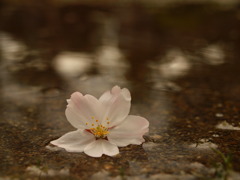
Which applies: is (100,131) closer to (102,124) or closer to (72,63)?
(102,124)

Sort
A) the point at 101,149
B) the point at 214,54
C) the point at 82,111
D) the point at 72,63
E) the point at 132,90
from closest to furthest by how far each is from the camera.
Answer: the point at 101,149, the point at 82,111, the point at 132,90, the point at 72,63, the point at 214,54

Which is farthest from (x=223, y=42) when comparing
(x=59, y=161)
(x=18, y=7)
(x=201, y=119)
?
(x=18, y=7)

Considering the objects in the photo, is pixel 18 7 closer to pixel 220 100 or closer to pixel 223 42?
pixel 223 42

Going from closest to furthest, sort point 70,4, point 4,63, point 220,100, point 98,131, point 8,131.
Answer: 1. point 98,131
2. point 8,131
3. point 220,100
4. point 4,63
5. point 70,4

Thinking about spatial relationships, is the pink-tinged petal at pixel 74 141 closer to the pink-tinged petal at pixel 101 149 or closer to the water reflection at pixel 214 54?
the pink-tinged petal at pixel 101 149

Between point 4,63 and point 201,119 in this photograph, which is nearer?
point 201,119

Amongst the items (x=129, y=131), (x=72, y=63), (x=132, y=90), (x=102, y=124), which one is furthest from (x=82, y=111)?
(x=72, y=63)
